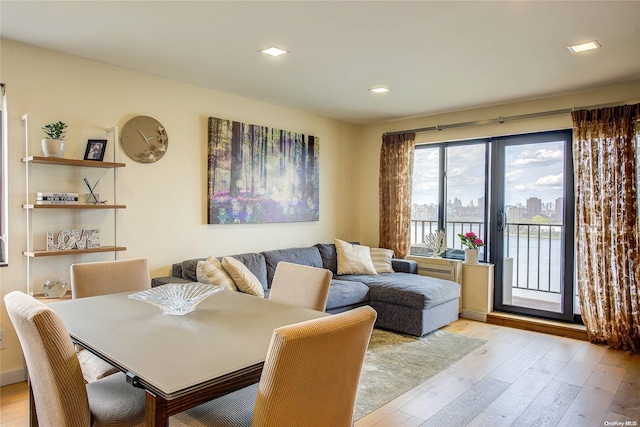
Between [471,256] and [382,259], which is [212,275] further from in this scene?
[471,256]

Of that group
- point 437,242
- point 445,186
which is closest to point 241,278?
point 437,242

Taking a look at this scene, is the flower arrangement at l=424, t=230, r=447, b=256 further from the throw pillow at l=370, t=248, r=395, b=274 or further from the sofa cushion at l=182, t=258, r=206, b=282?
the sofa cushion at l=182, t=258, r=206, b=282

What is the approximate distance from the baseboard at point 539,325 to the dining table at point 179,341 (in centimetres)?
341

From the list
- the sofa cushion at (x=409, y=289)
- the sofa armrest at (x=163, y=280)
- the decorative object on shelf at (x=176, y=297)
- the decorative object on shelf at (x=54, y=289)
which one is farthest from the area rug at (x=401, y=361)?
the decorative object on shelf at (x=54, y=289)

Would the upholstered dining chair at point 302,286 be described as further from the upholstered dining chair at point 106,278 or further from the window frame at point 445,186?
the window frame at point 445,186

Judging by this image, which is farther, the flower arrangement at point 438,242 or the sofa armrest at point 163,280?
the flower arrangement at point 438,242

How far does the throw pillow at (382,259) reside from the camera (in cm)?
515

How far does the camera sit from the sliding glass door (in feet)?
14.6

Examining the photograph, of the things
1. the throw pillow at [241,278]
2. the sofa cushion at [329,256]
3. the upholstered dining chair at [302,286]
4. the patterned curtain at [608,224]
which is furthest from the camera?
the sofa cushion at [329,256]

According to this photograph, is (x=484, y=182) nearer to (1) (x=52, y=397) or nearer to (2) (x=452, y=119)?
(2) (x=452, y=119)

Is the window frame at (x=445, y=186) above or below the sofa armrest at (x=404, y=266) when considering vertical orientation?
above

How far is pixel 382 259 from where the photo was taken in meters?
5.25

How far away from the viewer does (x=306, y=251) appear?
4914mm

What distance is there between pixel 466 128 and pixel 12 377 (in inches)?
199
